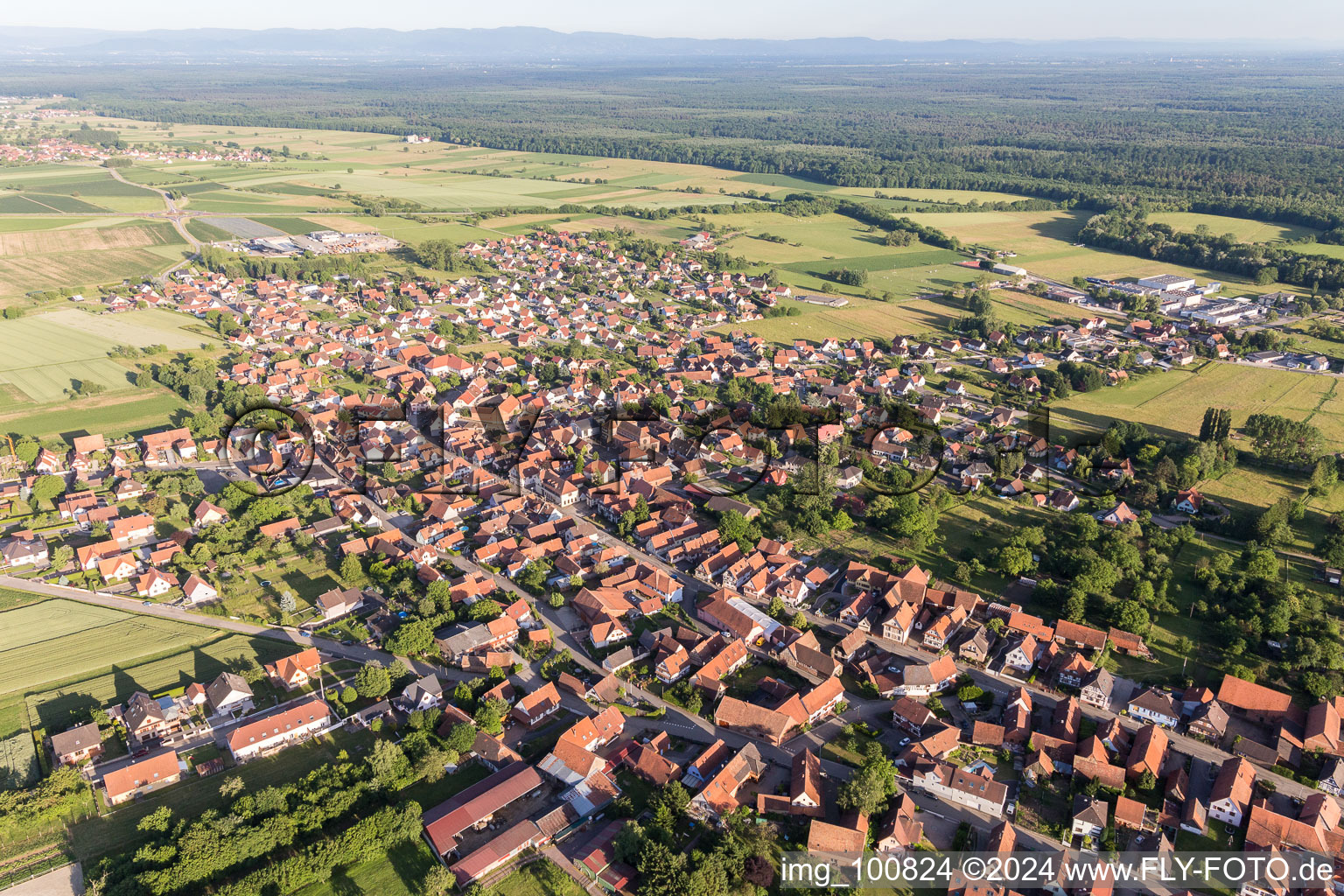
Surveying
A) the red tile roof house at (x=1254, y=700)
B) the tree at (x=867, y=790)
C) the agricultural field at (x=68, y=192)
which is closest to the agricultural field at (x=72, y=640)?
→ the tree at (x=867, y=790)

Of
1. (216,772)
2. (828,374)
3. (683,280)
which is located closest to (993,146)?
(683,280)

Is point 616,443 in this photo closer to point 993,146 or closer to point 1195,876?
point 1195,876

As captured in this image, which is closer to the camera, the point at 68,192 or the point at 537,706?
the point at 537,706

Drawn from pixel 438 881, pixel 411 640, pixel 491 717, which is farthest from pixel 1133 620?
pixel 411 640

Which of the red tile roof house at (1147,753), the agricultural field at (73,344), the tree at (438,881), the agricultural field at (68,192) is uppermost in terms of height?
the agricultural field at (68,192)

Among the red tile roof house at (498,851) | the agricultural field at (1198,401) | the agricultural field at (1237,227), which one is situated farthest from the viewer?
the agricultural field at (1237,227)

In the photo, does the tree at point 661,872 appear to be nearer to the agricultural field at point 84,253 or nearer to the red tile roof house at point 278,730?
the red tile roof house at point 278,730

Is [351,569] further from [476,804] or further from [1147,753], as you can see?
[1147,753]
